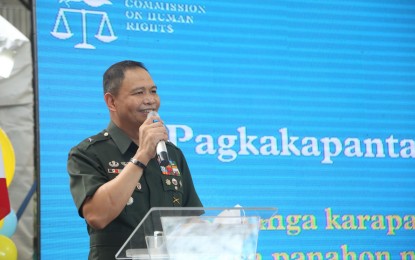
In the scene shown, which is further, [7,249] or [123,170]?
[7,249]

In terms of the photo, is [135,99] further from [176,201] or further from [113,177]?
[176,201]

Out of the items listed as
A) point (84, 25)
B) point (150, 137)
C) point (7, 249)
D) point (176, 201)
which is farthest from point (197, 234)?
point (84, 25)

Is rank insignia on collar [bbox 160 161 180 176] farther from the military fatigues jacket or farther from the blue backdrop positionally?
the blue backdrop

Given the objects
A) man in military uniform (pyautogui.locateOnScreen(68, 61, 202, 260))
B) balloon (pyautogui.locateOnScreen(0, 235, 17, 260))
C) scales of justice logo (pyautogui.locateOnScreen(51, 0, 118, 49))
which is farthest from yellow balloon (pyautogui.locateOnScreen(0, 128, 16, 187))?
man in military uniform (pyautogui.locateOnScreen(68, 61, 202, 260))

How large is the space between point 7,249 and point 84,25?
1.17 m

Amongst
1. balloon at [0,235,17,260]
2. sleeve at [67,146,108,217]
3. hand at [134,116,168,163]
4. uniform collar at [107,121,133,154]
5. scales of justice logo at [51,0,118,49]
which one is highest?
scales of justice logo at [51,0,118,49]

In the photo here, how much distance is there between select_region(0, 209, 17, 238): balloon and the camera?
3.34 meters

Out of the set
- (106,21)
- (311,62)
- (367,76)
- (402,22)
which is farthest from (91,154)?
(402,22)

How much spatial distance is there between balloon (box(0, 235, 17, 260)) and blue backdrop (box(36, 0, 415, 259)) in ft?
0.56

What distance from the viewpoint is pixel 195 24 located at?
3910mm

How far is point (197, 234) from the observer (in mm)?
1655

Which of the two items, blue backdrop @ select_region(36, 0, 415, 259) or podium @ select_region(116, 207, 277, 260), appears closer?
podium @ select_region(116, 207, 277, 260)

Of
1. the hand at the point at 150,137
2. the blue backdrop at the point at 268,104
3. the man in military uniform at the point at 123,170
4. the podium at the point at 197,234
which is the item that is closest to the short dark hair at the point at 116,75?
the man in military uniform at the point at 123,170

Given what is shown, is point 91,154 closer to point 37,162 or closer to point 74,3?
point 37,162
